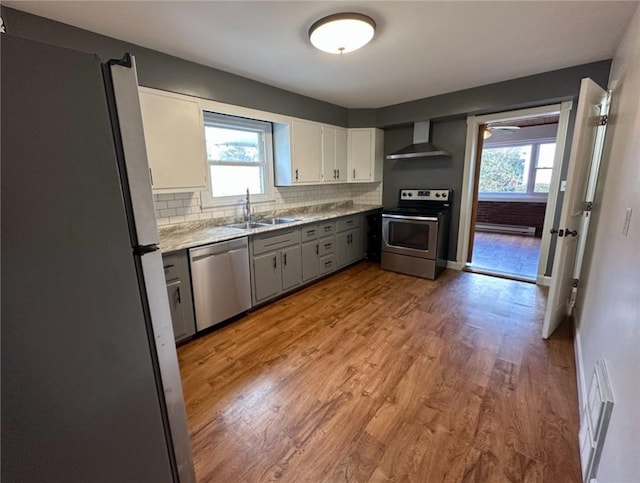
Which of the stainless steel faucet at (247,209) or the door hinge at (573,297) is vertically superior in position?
the stainless steel faucet at (247,209)

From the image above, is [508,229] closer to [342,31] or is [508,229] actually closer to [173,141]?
[342,31]

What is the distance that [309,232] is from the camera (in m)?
3.55

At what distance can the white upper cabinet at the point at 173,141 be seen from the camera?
233 cm

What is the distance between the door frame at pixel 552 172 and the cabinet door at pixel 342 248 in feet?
5.29

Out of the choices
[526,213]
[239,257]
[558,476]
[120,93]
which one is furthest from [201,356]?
[526,213]

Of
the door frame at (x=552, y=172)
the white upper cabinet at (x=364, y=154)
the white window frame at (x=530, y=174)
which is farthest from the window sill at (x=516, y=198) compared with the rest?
the white upper cabinet at (x=364, y=154)

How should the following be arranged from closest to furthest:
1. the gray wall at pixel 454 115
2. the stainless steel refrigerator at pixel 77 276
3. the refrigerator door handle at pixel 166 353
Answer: the stainless steel refrigerator at pixel 77 276, the refrigerator door handle at pixel 166 353, the gray wall at pixel 454 115

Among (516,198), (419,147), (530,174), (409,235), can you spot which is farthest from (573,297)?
(530,174)

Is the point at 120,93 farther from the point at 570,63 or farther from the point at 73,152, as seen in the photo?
the point at 570,63

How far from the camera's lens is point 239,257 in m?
2.78

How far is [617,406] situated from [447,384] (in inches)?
36.9

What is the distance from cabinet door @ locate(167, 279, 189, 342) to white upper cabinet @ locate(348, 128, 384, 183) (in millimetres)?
3071

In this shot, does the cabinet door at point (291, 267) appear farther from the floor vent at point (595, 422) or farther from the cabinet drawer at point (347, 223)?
the floor vent at point (595, 422)

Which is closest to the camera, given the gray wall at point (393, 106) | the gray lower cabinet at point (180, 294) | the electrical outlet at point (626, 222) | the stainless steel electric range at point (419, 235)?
the electrical outlet at point (626, 222)
